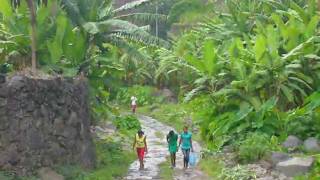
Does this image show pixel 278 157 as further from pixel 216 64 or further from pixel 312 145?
pixel 216 64

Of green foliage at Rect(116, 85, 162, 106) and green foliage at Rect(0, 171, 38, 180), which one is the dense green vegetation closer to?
green foliage at Rect(0, 171, 38, 180)

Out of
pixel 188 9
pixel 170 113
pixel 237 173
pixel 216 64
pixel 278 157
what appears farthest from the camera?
pixel 188 9

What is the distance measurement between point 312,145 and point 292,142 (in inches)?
19.2

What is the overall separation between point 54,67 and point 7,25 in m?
1.63

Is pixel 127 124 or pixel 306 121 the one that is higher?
pixel 306 121

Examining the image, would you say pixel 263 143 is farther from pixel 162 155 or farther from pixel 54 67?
pixel 54 67

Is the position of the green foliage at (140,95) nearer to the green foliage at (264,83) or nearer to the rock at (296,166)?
the green foliage at (264,83)

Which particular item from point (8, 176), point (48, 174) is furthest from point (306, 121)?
point (8, 176)

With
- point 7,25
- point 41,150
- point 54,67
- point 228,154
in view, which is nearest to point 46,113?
point 41,150

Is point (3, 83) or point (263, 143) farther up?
point (3, 83)

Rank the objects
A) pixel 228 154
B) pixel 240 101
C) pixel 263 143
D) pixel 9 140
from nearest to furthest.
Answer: pixel 9 140
pixel 263 143
pixel 228 154
pixel 240 101

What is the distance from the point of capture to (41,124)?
11.8m

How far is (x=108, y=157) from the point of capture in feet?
48.3

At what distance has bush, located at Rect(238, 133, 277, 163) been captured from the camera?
13.0 m
